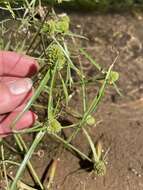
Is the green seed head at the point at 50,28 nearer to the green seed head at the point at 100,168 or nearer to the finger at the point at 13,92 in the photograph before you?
the finger at the point at 13,92

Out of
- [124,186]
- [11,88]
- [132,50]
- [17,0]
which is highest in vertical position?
[17,0]

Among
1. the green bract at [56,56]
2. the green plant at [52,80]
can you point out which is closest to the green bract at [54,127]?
the green plant at [52,80]

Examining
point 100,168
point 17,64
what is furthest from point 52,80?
point 100,168

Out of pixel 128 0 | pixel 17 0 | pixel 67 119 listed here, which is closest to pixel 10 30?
pixel 17 0

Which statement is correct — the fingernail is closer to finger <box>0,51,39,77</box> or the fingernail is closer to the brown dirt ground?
finger <box>0,51,39,77</box>

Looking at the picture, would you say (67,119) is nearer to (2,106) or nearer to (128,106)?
(128,106)

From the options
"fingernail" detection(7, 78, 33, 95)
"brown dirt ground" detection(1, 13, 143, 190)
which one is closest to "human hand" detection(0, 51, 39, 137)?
"fingernail" detection(7, 78, 33, 95)
